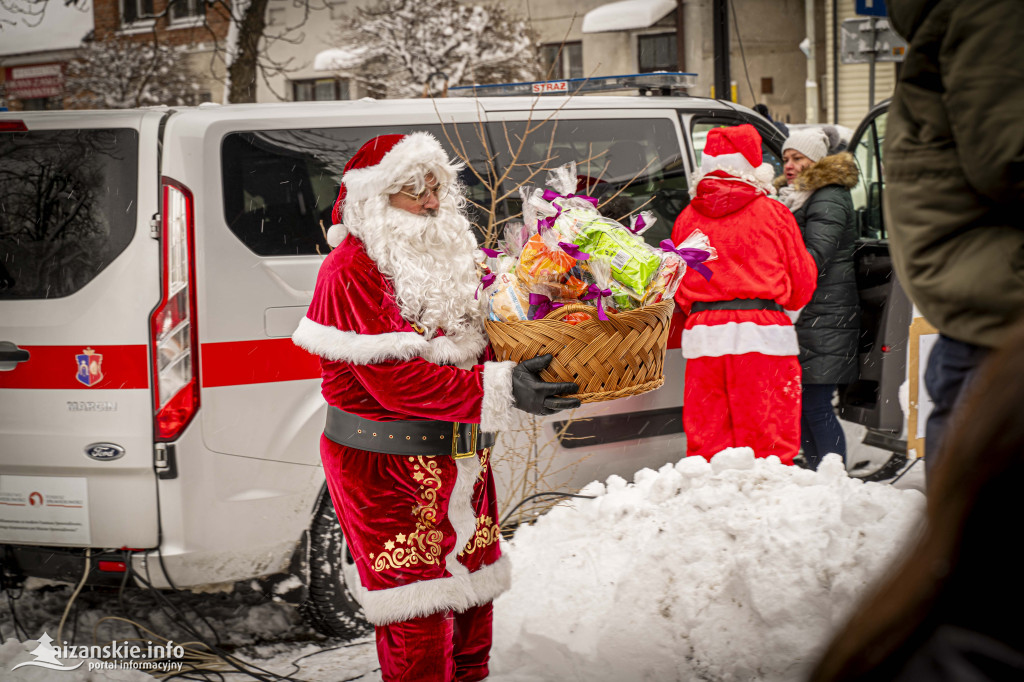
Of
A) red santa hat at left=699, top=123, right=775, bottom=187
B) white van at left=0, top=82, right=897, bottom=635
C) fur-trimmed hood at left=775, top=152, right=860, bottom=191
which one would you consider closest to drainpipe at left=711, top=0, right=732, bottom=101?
fur-trimmed hood at left=775, top=152, right=860, bottom=191

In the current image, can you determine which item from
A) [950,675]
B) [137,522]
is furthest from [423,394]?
[950,675]

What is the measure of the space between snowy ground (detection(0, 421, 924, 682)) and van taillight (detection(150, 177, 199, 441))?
103cm

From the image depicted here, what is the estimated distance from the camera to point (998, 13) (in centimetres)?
158

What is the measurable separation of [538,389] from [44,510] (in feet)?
7.37

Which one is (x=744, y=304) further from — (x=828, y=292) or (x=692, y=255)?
(x=692, y=255)

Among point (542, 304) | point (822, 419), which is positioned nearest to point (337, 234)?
point (542, 304)

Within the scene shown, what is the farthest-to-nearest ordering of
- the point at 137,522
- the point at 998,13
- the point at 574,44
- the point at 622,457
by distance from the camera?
the point at 574,44
the point at 622,457
the point at 137,522
the point at 998,13

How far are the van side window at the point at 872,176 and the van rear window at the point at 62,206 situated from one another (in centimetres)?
422

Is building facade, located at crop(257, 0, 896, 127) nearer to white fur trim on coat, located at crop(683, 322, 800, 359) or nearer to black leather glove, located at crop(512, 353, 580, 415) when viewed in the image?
white fur trim on coat, located at crop(683, 322, 800, 359)

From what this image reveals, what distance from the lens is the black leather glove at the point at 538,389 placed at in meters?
2.49

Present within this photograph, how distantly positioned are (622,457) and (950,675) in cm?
365

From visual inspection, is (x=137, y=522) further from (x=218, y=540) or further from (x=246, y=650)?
(x=246, y=650)

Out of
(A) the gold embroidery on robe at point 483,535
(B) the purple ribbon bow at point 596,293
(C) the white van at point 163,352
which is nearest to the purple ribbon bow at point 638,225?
(B) the purple ribbon bow at point 596,293

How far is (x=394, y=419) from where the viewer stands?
8.95 feet
